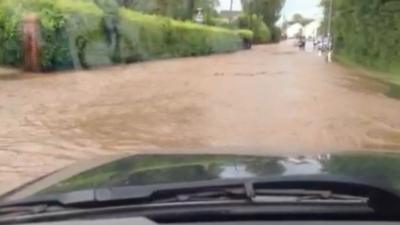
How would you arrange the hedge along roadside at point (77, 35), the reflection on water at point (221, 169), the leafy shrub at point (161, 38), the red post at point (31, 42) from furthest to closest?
the leafy shrub at point (161, 38), the hedge along roadside at point (77, 35), the red post at point (31, 42), the reflection on water at point (221, 169)

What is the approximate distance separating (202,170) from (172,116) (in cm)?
1242

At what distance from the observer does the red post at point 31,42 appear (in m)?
25.1

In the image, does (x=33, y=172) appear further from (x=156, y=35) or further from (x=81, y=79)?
(x=156, y=35)

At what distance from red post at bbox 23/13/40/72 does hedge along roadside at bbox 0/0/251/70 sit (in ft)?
0.91

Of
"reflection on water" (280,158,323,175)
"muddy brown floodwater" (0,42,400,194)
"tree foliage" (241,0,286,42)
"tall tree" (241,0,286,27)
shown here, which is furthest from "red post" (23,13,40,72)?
"tall tree" (241,0,286,27)

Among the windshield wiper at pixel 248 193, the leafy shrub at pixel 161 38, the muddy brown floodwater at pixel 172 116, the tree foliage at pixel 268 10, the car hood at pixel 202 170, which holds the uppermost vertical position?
the windshield wiper at pixel 248 193

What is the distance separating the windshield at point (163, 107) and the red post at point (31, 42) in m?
0.04

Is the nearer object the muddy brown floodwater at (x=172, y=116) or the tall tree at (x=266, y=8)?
the muddy brown floodwater at (x=172, y=116)

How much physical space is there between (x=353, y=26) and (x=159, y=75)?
1161 centimetres

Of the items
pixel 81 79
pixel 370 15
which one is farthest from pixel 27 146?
pixel 370 15

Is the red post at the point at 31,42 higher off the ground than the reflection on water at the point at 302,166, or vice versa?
the reflection on water at the point at 302,166

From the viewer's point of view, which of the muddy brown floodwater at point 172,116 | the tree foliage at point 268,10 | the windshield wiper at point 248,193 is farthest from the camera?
the tree foliage at point 268,10

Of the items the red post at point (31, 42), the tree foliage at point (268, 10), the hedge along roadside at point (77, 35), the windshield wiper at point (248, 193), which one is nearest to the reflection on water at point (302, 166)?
the windshield wiper at point (248, 193)

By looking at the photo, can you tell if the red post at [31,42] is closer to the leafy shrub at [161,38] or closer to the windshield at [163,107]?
the windshield at [163,107]
